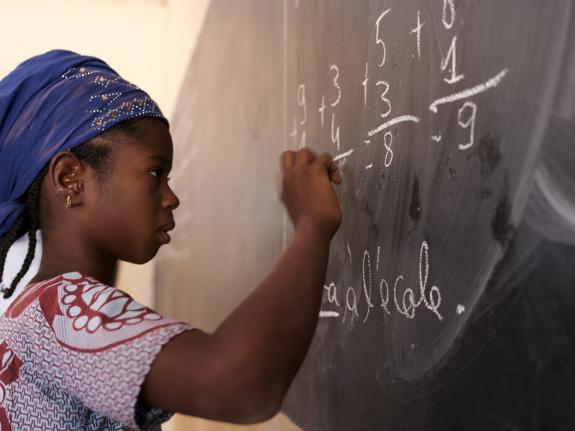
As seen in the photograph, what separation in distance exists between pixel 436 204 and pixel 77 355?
44cm

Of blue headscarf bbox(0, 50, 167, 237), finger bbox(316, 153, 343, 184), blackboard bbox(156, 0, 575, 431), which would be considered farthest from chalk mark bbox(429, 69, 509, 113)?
blue headscarf bbox(0, 50, 167, 237)

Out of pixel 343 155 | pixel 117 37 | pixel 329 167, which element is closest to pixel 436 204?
pixel 329 167

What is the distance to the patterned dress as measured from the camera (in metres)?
0.73

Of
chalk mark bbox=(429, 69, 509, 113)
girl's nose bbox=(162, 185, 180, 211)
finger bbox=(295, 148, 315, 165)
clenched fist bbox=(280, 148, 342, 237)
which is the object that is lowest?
girl's nose bbox=(162, 185, 180, 211)

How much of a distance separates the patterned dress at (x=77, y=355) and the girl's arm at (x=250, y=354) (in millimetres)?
25

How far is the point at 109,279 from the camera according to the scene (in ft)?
3.47

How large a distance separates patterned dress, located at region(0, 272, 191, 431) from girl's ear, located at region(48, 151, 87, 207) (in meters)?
0.12

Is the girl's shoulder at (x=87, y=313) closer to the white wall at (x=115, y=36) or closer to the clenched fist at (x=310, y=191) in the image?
the clenched fist at (x=310, y=191)

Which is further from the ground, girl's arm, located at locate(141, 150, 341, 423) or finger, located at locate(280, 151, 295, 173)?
finger, located at locate(280, 151, 295, 173)

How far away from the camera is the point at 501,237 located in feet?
2.43

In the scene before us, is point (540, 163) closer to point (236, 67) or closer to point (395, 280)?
point (395, 280)

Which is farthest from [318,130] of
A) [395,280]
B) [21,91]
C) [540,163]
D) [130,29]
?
[130,29]

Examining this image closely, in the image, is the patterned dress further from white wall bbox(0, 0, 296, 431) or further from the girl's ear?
white wall bbox(0, 0, 296, 431)

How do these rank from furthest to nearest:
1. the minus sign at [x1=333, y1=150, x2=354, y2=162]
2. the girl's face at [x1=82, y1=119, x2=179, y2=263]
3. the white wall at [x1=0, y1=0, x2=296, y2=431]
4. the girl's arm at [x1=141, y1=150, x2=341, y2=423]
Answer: the white wall at [x1=0, y1=0, x2=296, y2=431]
the minus sign at [x1=333, y1=150, x2=354, y2=162]
the girl's face at [x1=82, y1=119, x2=179, y2=263]
the girl's arm at [x1=141, y1=150, x2=341, y2=423]
